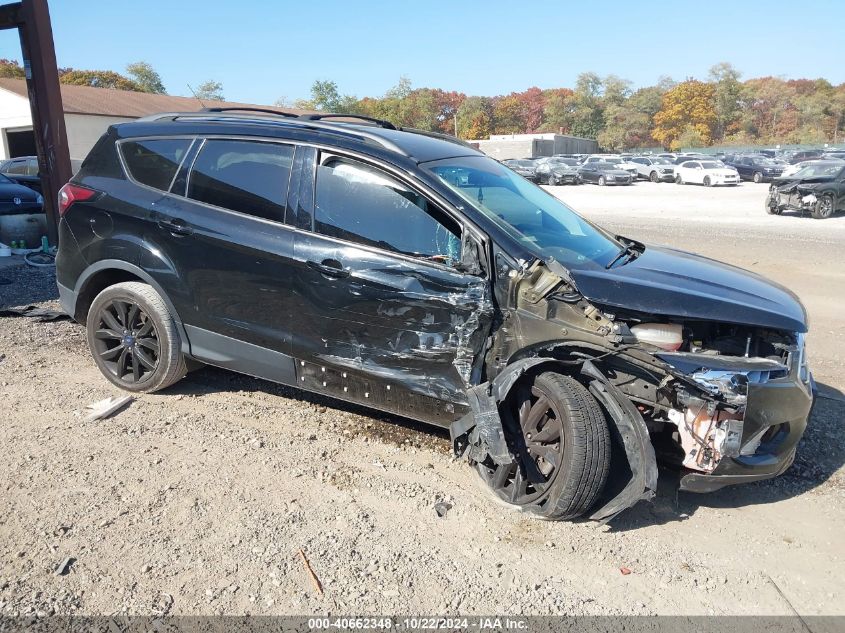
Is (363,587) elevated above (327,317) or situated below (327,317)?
below

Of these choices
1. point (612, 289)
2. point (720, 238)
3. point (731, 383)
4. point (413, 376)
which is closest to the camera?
point (731, 383)

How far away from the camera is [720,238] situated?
14078 millimetres

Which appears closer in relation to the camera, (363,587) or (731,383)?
(363,587)

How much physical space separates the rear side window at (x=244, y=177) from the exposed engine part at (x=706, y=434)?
2.53 m

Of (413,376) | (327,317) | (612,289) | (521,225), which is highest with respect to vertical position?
(521,225)

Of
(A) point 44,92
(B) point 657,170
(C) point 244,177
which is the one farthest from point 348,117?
(B) point 657,170

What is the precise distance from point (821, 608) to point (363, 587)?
1.96 metres

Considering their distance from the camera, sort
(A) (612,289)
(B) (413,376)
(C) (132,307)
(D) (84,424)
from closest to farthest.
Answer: (A) (612,289) → (B) (413,376) → (D) (84,424) → (C) (132,307)

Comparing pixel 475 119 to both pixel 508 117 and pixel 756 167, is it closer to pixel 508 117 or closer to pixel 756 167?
pixel 508 117

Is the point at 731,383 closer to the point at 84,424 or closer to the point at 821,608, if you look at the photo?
the point at 821,608

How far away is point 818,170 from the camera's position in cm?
1972

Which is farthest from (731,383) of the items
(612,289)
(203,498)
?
(203,498)

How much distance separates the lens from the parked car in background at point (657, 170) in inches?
1501

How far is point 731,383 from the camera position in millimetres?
3131
